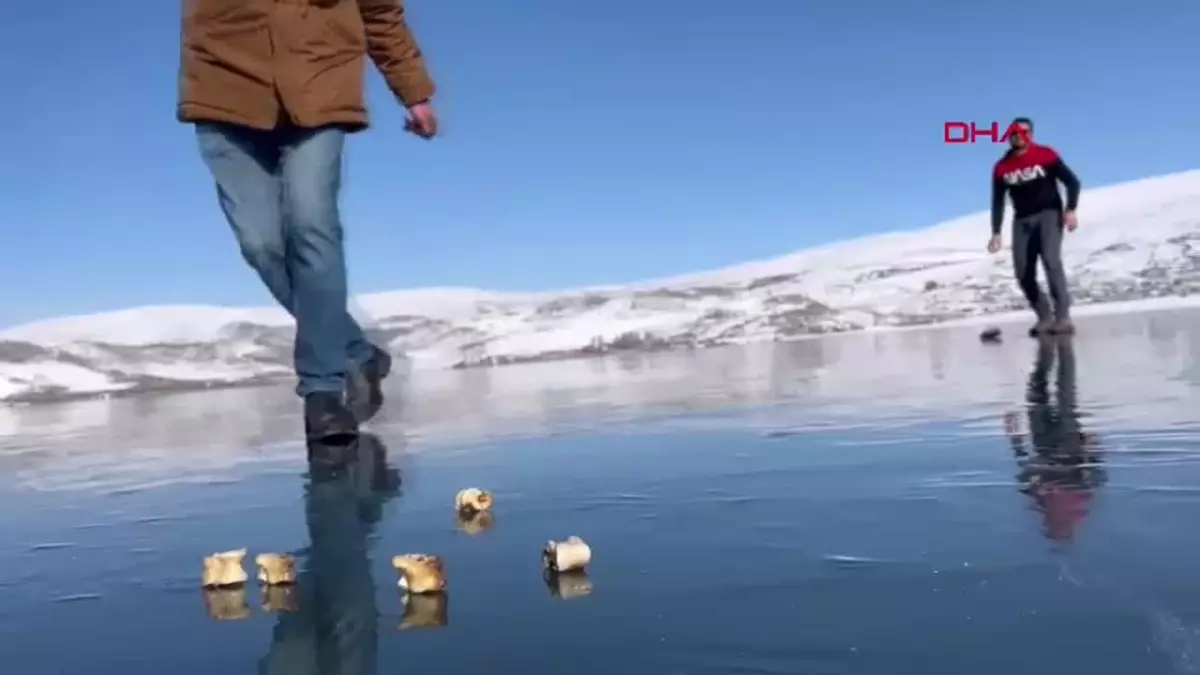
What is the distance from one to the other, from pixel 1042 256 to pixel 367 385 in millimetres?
5764

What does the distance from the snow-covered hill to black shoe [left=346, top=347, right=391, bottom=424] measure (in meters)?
7.31

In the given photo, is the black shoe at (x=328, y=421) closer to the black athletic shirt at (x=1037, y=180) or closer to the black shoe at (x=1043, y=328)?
the black shoe at (x=1043, y=328)

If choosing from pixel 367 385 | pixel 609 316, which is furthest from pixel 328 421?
pixel 609 316

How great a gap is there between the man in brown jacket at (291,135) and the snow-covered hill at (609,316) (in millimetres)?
8275

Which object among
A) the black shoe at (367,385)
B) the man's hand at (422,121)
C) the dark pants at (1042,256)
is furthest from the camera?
the dark pants at (1042,256)

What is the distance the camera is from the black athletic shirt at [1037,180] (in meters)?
8.43

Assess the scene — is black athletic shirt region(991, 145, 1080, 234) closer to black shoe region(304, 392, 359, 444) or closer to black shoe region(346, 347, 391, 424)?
black shoe region(346, 347, 391, 424)

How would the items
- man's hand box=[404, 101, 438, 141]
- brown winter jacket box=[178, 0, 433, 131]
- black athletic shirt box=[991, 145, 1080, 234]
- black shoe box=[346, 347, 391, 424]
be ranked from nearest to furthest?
1. brown winter jacket box=[178, 0, 433, 131]
2. man's hand box=[404, 101, 438, 141]
3. black shoe box=[346, 347, 391, 424]
4. black athletic shirt box=[991, 145, 1080, 234]

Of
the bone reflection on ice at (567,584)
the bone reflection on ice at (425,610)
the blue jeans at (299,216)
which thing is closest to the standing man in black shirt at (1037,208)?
the blue jeans at (299,216)

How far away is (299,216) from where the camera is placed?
3.25m

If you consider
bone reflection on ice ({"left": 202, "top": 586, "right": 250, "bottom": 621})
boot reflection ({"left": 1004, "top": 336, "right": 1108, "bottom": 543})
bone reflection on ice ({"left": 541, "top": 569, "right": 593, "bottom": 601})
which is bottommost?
bone reflection on ice ({"left": 202, "top": 586, "right": 250, "bottom": 621})

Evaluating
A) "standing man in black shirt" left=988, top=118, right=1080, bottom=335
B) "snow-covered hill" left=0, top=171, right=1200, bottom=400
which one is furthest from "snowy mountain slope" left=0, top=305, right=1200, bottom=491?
"snow-covered hill" left=0, top=171, right=1200, bottom=400

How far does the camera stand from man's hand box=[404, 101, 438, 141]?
11.8 feet

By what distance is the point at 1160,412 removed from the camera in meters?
2.92
